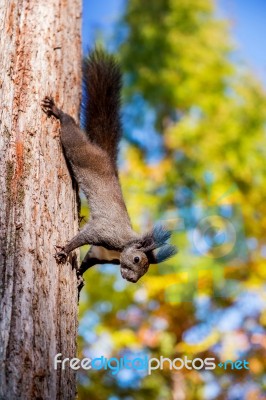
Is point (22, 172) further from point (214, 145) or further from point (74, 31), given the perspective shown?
point (214, 145)

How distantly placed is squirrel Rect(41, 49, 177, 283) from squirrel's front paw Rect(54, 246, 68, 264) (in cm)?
36

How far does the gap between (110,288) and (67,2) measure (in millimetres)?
3411

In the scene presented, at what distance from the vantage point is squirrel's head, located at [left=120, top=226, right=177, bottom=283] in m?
2.91

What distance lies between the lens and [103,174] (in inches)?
124

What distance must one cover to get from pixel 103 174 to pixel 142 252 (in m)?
0.62

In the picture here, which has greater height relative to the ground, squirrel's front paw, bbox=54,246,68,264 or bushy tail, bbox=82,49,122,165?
bushy tail, bbox=82,49,122,165

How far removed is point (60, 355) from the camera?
1.81m

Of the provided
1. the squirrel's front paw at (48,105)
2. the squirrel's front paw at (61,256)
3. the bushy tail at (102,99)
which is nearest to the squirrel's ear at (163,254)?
the bushy tail at (102,99)

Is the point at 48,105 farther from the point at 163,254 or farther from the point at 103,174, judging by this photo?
the point at 163,254

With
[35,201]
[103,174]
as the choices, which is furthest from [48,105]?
[103,174]

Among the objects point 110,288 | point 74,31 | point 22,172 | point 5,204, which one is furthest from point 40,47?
point 110,288

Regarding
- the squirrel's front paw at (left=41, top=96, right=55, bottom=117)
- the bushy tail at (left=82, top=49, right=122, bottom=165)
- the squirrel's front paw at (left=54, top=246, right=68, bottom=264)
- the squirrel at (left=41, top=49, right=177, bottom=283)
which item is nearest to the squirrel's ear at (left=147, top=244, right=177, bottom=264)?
the squirrel at (left=41, top=49, right=177, bottom=283)

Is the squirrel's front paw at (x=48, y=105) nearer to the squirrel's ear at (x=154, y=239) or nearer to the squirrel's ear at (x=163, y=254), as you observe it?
the squirrel's ear at (x=154, y=239)

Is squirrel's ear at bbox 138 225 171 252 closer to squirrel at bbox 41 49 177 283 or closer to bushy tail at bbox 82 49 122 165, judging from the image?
squirrel at bbox 41 49 177 283
